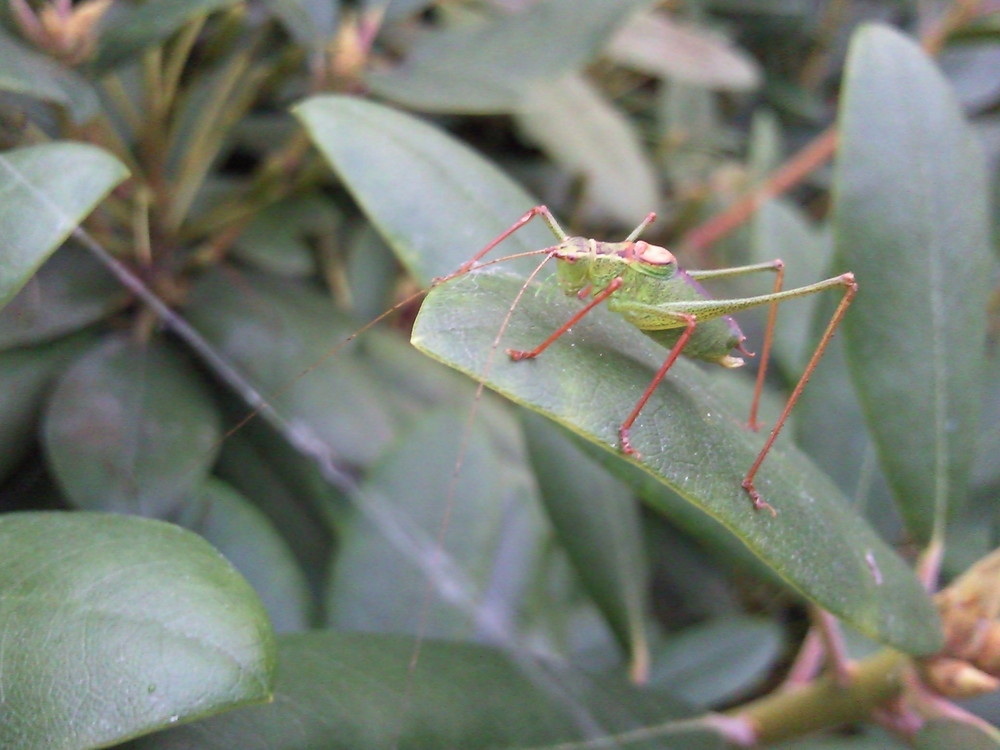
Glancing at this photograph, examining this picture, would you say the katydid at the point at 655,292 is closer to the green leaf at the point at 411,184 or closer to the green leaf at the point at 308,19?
the green leaf at the point at 411,184

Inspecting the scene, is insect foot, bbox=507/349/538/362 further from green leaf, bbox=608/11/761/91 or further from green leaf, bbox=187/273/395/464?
green leaf, bbox=608/11/761/91

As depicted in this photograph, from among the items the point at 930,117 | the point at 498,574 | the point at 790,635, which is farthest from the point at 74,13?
the point at 790,635

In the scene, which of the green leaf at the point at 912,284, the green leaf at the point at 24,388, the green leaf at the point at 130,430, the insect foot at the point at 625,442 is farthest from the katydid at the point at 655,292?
the green leaf at the point at 24,388

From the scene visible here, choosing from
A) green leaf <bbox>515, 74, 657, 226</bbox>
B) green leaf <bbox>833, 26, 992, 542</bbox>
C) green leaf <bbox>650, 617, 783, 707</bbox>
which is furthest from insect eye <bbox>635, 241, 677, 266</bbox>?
green leaf <bbox>515, 74, 657, 226</bbox>

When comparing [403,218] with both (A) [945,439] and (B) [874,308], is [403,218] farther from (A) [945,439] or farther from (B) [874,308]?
(A) [945,439]

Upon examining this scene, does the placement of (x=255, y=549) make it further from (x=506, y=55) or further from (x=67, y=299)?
(x=506, y=55)

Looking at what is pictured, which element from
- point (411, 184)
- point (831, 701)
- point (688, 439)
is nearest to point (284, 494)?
point (411, 184)
